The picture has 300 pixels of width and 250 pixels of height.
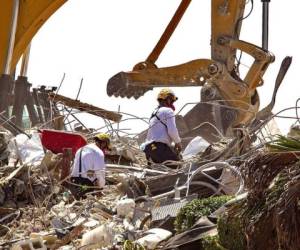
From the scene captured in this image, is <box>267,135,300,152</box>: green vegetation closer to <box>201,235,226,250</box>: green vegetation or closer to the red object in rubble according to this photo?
<box>201,235,226,250</box>: green vegetation

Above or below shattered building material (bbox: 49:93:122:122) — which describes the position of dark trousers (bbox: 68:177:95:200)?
below

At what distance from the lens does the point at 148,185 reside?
48.6ft

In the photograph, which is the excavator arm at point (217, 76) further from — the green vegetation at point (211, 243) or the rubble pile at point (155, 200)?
the green vegetation at point (211, 243)

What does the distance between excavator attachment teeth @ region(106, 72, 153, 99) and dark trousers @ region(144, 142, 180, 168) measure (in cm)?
536

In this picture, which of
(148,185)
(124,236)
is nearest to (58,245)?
(124,236)

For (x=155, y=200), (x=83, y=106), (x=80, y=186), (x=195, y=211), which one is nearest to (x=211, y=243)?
(x=195, y=211)

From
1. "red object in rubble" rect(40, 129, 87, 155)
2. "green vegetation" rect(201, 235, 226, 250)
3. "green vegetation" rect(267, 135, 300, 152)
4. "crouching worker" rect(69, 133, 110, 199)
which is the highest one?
"green vegetation" rect(267, 135, 300, 152)

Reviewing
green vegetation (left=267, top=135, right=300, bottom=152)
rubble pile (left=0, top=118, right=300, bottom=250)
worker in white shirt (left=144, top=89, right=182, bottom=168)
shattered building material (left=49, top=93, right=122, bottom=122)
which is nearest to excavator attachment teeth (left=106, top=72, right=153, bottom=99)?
shattered building material (left=49, top=93, right=122, bottom=122)

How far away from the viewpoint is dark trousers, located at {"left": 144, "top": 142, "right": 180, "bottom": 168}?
670 inches

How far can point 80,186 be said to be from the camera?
15.5 meters

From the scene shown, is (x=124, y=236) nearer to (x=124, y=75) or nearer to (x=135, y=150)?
(x=135, y=150)

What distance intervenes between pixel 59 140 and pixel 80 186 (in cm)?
233

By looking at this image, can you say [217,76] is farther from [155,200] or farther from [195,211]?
[195,211]

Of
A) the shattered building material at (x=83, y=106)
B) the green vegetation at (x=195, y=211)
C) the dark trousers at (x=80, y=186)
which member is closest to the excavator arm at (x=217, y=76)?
the shattered building material at (x=83, y=106)
